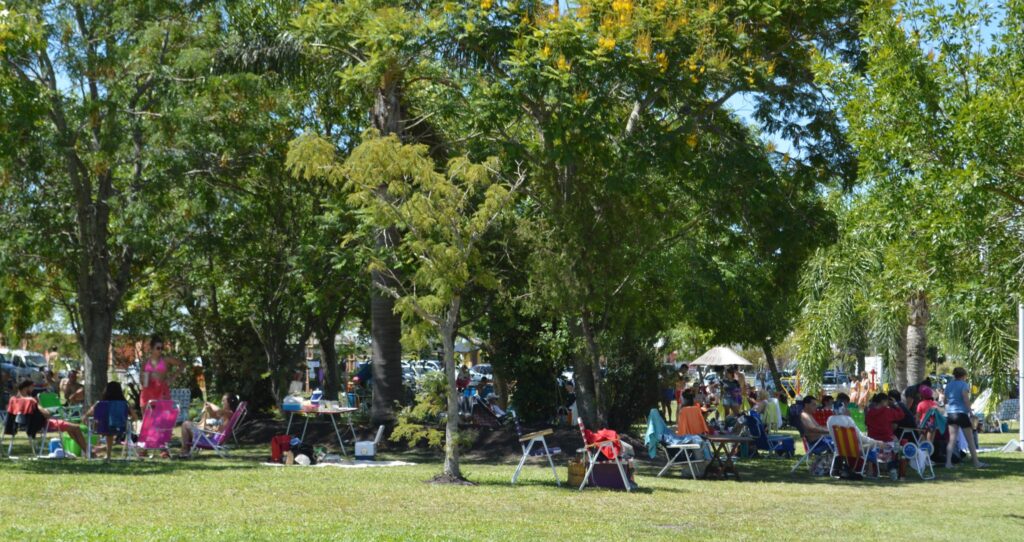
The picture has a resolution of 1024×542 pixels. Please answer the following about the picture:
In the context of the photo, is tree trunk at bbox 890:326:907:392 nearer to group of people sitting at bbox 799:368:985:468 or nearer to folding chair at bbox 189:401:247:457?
group of people sitting at bbox 799:368:985:468

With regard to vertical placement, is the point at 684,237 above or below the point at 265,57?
below

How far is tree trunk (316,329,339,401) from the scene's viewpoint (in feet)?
99.3

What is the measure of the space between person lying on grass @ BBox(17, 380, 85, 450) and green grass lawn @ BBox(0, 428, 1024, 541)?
0.79 meters

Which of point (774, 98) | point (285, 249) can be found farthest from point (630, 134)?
point (285, 249)

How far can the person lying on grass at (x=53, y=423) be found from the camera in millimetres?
16531

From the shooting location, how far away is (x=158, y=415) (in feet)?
54.2

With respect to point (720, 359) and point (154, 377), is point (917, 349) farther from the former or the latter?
point (154, 377)

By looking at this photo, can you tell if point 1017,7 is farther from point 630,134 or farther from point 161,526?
point 161,526

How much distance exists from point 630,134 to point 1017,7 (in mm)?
6676

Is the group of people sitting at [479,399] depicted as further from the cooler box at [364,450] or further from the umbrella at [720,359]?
the umbrella at [720,359]

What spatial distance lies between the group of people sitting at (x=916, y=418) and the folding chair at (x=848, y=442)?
0.56 ft

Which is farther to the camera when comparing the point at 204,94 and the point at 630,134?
the point at 204,94

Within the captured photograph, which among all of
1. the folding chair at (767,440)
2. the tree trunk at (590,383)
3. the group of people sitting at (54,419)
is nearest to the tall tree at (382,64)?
the tree trunk at (590,383)

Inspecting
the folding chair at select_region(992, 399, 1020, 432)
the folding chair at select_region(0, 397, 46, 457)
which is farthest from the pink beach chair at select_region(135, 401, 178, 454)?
the folding chair at select_region(992, 399, 1020, 432)
